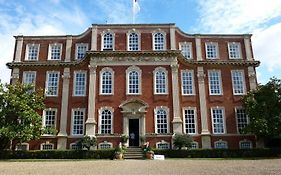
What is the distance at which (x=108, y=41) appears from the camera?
110 feet

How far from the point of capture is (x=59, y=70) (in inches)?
1318

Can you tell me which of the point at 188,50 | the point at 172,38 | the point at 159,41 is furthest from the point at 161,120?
the point at 172,38

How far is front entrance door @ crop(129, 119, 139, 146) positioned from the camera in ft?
102

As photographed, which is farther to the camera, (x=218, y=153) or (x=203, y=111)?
(x=203, y=111)

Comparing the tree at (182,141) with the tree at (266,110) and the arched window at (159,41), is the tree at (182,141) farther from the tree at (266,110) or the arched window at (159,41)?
the arched window at (159,41)

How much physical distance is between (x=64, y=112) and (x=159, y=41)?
12.7 metres

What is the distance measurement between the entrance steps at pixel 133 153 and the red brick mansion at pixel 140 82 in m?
1.66

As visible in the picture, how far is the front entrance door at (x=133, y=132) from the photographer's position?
31125mm

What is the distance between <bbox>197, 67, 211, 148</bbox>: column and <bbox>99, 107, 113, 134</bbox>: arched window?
9.32 metres

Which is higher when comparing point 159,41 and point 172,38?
point 172,38

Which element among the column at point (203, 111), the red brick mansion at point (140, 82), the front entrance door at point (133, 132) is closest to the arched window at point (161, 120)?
the red brick mansion at point (140, 82)

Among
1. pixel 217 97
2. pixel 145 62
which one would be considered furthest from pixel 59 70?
pixel 217 97

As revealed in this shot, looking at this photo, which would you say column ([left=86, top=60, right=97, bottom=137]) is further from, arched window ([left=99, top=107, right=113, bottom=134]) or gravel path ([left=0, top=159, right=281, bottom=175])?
gravel path ([left=0, top=159, right=281, bottom=175])

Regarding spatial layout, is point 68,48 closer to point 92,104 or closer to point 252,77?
point 92,104
